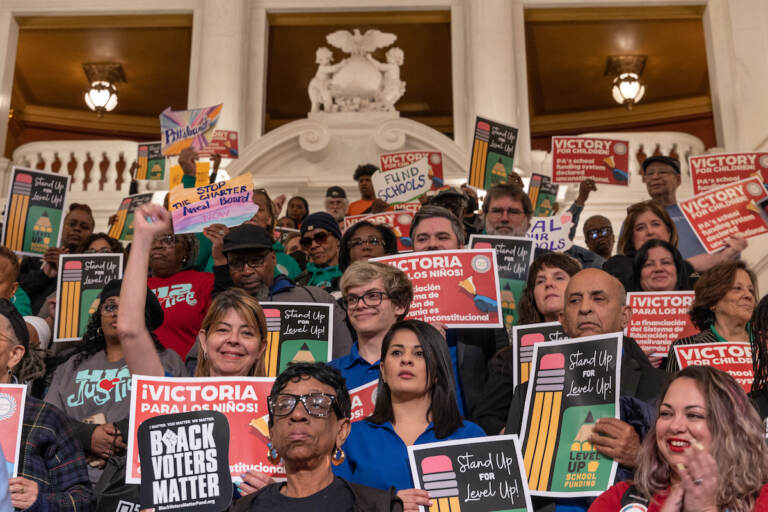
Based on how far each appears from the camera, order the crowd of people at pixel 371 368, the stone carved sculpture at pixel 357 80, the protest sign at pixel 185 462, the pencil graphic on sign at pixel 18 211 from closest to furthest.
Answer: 1. the crowd of people at pixel 371 368
2. the protest sign at pixel 185 462
3. the pencil graphic on sign at pixel 18 211
4. the stone carved sculpture at pixel 357 80

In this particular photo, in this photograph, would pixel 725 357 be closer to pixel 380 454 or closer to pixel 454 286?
pixel 454 286

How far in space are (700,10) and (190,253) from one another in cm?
950

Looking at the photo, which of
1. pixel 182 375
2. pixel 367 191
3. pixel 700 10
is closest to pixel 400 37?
pixel 700 10

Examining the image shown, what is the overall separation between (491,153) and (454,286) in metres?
3.56

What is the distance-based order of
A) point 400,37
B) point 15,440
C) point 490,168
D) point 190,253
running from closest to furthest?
point 15,440 → point 190,253 → point 490,168 → point 400,37

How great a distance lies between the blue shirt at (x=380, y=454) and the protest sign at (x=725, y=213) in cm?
307

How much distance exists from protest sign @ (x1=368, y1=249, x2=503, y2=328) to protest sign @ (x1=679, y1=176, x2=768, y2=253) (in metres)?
2.02

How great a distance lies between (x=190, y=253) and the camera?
5.19 metres

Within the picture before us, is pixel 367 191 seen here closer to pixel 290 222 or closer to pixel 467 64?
pixel 290 222

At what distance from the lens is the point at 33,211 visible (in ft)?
21.4

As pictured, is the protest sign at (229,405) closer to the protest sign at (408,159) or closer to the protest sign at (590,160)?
the protest sign at (408,159)

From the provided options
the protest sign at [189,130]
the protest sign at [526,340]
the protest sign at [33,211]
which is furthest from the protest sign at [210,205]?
the protest sign at [189,130]

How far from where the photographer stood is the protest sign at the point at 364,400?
3.53m

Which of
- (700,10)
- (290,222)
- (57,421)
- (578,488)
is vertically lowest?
(578,488)
